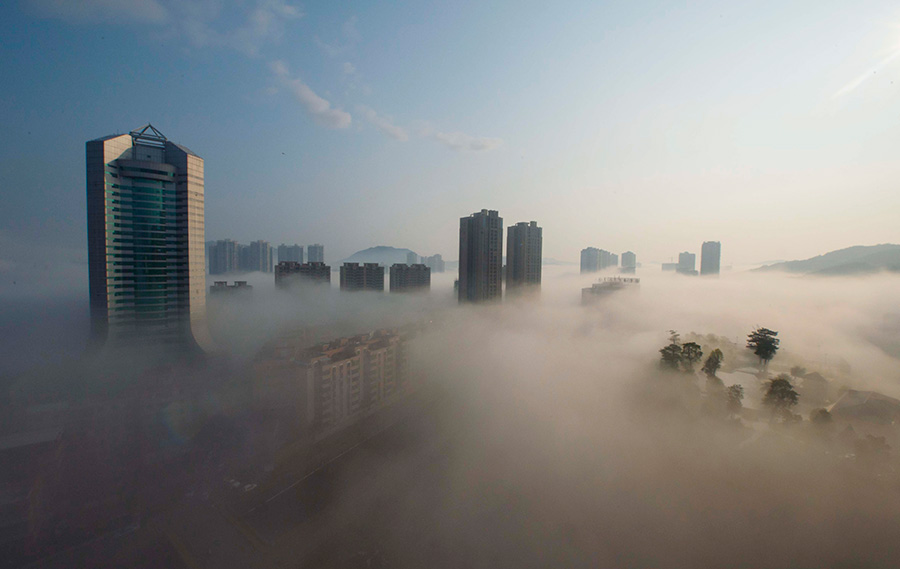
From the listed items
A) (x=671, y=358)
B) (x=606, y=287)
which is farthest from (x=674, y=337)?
(x=606, y=287)

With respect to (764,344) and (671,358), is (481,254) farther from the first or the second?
(764,344)

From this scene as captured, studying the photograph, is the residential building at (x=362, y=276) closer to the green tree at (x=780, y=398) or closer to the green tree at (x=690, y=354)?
the green tree at (x=690, y=354)

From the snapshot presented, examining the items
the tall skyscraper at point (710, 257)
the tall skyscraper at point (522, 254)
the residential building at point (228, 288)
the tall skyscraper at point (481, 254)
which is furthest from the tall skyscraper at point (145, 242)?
the tall skyscraper at point (710, 257)

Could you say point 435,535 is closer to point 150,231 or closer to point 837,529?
point 837,529

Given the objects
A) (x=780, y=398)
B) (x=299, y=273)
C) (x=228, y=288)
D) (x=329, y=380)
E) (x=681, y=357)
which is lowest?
(x=780, y=398)

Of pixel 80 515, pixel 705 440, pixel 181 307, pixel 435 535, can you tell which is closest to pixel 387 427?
pixel 435 535

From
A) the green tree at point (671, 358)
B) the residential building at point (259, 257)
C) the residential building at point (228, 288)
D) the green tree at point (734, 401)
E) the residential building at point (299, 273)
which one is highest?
the residential building at point (259, 257)

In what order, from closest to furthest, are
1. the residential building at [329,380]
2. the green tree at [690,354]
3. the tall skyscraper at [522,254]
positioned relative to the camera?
the residential building at [329,380], the green tree at [690,354], the tall skyscraper at [522,254]

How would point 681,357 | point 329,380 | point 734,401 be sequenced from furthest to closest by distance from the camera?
point 681,357 < point 734,401 < point 329,380
